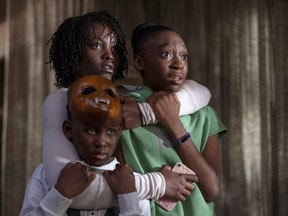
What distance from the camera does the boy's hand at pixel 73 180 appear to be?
61.7 inches

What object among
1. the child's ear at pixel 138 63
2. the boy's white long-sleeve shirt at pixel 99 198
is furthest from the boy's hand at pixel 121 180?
the child's ear at pixel 138 63

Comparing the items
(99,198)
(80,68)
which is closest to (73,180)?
(99,198)

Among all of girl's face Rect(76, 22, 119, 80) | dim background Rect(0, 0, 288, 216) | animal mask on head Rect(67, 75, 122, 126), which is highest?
girl's face Rect(76, 22, 119, 80)

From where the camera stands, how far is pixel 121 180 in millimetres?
1602

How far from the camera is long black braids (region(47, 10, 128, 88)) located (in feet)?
5.90

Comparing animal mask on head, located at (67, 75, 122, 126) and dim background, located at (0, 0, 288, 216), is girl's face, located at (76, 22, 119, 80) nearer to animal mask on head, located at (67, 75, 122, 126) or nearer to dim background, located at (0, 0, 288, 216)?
animal mask on head, located at (67, 75, 122, 126)

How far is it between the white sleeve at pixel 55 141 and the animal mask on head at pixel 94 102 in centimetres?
8

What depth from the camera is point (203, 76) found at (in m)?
3.84

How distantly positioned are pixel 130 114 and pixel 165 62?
0.72ft

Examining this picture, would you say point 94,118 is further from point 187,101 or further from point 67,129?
point 187,101

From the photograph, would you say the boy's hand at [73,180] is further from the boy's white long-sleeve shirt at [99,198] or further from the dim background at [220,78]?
the dim background at [220,78]

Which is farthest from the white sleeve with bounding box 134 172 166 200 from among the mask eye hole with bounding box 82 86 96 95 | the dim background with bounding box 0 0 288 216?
the dim background with bounding box 0 0 288 216

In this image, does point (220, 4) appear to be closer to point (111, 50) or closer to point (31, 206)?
point (111, 50)

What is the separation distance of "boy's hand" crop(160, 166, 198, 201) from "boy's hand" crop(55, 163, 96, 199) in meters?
0.21
